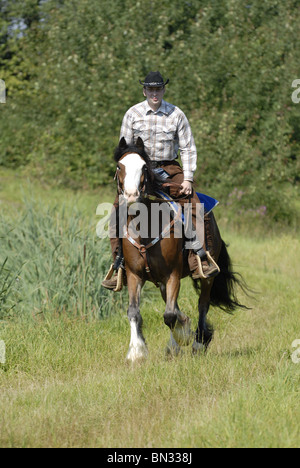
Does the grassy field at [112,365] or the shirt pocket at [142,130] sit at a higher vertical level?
the shirt pocket at [142,130]

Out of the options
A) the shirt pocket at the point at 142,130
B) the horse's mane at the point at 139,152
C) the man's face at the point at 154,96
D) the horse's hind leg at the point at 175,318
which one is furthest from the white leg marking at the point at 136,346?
the man's face at the point at 154,96

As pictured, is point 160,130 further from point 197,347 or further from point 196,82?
point 196,82

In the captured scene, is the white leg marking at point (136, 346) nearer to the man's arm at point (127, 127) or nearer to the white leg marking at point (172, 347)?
the white leg marking at point (172, 347)

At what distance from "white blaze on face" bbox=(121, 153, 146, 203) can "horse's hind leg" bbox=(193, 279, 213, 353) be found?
2095mm

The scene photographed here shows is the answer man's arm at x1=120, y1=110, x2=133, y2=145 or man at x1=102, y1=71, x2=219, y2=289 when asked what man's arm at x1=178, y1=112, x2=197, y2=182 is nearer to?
man at x1=102, y1=71, x2=219, y2=289

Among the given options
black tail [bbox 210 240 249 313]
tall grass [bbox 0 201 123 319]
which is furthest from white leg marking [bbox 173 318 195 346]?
tall grass [bbox 0 201 123 319]

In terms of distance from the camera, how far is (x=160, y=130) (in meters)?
6.34

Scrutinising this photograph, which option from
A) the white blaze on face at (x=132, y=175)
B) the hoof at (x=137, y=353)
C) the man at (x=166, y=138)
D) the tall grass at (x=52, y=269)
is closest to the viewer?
the white blaze on face at (x=132, y=175)

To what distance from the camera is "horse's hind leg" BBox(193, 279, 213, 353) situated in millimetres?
7008

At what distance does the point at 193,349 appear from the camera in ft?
23.0

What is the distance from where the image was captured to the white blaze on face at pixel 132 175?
5.41m

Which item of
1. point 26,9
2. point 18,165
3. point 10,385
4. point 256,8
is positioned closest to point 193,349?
point 10,385

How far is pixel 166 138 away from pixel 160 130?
0.10 meters

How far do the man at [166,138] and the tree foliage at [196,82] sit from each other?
9.61 m
